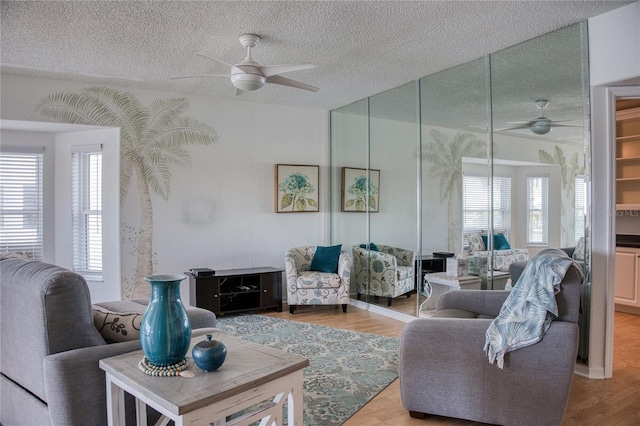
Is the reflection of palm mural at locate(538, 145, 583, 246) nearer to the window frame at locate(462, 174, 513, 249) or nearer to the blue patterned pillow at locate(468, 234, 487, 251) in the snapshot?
the window frame at locate(462, 174, 513, 249)

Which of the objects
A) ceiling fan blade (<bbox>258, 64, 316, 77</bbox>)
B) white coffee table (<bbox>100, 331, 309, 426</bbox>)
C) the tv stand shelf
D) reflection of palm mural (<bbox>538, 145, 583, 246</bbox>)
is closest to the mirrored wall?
reflection of palm mural (<bbox>538, 145, 583, 246</bbox>)

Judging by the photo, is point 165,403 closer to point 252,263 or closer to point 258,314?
point 258,314

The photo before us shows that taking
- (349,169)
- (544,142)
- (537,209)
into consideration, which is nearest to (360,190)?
(349,169)

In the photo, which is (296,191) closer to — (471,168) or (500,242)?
(471,168)

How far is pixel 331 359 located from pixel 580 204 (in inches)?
92.0

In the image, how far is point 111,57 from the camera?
3.97 meters

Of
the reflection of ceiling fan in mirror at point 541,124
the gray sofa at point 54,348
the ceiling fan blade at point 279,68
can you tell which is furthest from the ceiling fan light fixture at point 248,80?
the reflection of ceiling fan in mirror at point 541,124

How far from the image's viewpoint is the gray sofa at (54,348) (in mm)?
1812

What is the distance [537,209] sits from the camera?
3.77 meters

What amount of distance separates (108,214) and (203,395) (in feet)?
13.7

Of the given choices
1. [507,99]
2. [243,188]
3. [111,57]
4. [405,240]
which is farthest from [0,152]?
[507,99]

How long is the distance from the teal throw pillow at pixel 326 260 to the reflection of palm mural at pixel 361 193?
0.66 m

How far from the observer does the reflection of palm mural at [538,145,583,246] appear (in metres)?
3.38

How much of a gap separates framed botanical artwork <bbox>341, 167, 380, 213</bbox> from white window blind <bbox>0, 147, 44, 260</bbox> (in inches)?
148
